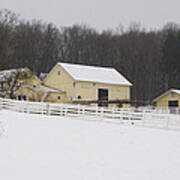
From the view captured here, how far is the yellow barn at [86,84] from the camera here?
41.4m

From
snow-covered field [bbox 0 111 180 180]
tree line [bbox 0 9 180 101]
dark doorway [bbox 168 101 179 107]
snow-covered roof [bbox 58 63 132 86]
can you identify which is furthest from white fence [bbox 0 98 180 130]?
tree line [bbox 0 9 180 101]

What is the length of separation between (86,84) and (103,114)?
18.9m

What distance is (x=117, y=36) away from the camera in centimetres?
7106

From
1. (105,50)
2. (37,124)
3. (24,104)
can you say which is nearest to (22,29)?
(105,50)

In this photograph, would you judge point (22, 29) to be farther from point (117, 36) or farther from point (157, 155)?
point (157, 155)

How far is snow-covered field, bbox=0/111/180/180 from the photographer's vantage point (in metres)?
11.6

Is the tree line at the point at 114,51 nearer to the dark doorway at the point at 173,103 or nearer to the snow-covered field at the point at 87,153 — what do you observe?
the dark doorway at the point at 173,103

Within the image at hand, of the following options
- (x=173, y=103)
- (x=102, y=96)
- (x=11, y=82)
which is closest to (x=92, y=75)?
(x=102, y=96)

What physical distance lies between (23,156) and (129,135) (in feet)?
18.8

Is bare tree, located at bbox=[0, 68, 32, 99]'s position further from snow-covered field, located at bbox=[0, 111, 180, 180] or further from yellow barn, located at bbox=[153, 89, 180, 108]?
snow-covered field, located at bbox=[0, 111, 180, 180]

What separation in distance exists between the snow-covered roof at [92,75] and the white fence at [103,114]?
516 inches

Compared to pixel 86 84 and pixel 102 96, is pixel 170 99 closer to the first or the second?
pixel 102 96

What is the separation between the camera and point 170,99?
43.7 m

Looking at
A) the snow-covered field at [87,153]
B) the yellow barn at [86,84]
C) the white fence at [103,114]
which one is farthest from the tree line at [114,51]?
the snow-covered field at [87,153]
